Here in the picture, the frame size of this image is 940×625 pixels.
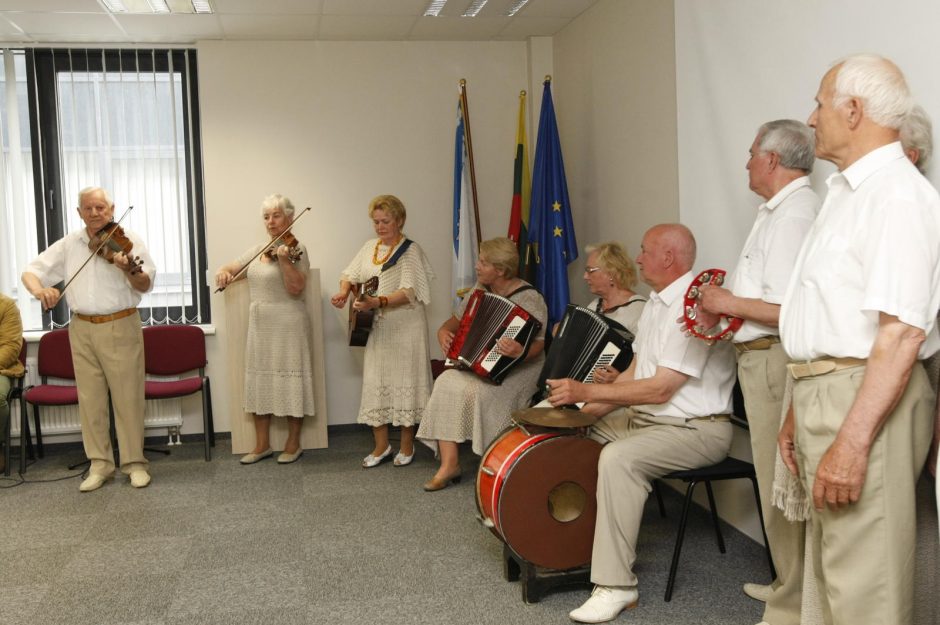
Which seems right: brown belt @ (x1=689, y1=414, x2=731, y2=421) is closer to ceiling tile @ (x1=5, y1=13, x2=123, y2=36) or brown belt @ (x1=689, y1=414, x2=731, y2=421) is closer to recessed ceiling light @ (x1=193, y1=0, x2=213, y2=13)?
recessed ceiling light @ (x1=193, y1=0, x2=213, y2=13)

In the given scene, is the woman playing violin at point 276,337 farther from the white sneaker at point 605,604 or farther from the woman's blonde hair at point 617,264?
the white sneaker at point 605,604

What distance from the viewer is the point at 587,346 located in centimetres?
345

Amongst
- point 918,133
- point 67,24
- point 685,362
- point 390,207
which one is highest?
point 67,24

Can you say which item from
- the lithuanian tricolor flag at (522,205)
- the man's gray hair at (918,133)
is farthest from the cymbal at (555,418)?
the lithuanian tricolor flag at (522,205)

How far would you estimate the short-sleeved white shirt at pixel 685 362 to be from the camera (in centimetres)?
306

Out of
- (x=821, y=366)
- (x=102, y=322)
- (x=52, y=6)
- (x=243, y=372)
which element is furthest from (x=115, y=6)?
(x=821, y=366)

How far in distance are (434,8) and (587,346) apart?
262 centimetres

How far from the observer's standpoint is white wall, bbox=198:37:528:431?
5719 mm

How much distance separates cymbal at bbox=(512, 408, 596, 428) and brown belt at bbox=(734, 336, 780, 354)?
58 centimetres

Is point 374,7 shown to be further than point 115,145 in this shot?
No

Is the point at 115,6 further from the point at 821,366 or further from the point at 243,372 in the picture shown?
the point at 821,366

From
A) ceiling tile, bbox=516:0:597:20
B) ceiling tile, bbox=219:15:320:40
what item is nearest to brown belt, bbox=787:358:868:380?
ceiling tile, bbox=516:0:597:20

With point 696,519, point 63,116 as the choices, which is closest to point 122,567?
point 696,519

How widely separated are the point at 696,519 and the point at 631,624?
1.18 m
